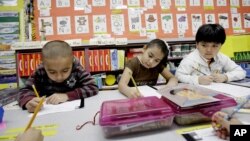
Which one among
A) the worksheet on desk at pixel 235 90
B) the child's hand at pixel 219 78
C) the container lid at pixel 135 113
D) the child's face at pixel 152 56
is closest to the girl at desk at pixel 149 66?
the child's face at pixel 152 56

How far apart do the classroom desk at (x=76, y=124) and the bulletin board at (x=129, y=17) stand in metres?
1.86

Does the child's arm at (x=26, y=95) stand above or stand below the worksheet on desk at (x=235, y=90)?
above

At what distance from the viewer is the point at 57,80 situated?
1174 mm

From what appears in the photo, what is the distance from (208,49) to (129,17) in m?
1.40

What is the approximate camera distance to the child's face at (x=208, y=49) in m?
1.60

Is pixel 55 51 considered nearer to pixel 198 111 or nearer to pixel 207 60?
pixel 198 111

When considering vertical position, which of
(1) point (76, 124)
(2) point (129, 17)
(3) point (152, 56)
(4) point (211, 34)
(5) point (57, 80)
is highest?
(2) point (129, 17)

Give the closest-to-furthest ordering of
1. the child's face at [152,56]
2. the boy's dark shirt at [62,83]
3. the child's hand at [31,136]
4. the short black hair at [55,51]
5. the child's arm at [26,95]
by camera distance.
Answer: the child's hand at [31,136], the child's arm at [26,95], the short black hair at [55,51], the boy's dark shirt at [62,83], the child's face at [152,56]

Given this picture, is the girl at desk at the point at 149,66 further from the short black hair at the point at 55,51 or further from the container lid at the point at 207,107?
the container lid at the point at 207,107

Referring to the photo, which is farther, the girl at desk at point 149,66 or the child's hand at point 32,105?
the girl at desk at point 149,66

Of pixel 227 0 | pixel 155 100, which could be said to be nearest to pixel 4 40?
pixel 155 100

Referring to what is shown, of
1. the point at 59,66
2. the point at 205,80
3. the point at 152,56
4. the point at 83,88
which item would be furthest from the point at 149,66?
the point at 59,66

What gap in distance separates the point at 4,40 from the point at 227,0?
9.57ft

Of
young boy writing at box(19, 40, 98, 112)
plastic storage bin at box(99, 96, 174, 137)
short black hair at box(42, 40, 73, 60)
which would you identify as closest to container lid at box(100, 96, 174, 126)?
plastic storage bin at box(99, 96, 174, 137)
